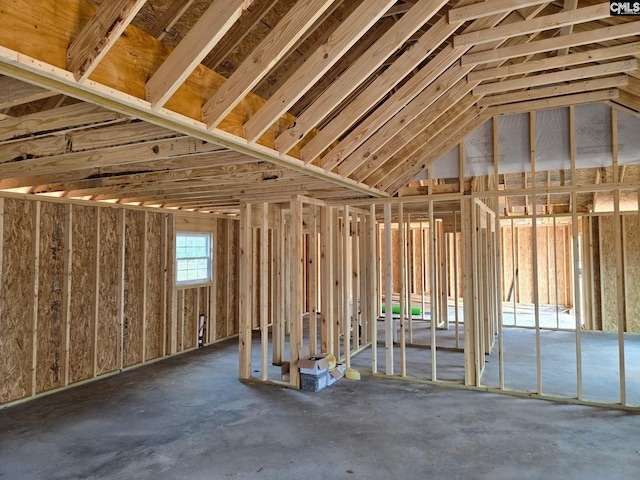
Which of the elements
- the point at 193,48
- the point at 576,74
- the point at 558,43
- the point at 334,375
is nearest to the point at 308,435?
the point at 334,375

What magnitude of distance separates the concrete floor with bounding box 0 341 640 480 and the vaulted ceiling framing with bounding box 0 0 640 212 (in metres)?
2.51

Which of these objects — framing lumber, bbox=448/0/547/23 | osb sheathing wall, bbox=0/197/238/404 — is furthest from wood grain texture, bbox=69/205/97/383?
framing lumber, bbox=448/0/547/23

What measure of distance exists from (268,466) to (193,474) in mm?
588

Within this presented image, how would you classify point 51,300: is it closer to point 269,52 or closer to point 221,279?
point 221,279

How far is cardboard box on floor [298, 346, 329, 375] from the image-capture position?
5.06 meters

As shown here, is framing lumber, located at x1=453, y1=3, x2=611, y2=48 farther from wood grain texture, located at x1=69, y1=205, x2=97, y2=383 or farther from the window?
the window

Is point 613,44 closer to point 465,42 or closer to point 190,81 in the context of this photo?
point 465,42

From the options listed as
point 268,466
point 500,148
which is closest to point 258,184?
point 268,466

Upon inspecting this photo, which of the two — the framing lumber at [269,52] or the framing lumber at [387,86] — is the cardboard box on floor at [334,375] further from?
the framing lumber at [269,52]

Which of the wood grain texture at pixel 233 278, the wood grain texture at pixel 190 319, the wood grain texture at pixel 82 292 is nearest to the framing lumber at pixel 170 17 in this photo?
the wood grain texture at pixel 82 292

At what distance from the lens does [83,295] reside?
5578mm

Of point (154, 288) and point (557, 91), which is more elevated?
point (557, 91)

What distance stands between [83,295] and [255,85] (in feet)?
14.2

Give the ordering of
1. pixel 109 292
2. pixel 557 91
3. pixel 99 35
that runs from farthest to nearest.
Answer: pixel 109 292, pixel 557 91, pixel 99 35
